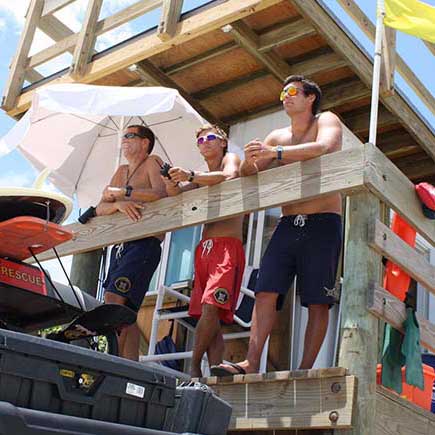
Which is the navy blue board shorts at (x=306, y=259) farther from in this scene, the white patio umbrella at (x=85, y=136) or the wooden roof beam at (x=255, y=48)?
the wooden roof beam at (x=255, y=48)

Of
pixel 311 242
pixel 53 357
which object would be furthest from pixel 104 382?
pixel 311 242

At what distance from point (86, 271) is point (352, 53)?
291 cm

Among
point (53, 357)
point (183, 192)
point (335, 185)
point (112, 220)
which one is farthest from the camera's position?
point (112, 220)

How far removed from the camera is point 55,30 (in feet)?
27.8

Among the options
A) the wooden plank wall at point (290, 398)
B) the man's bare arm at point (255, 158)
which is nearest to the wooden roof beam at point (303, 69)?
the man's bare arm at point (255, 158)

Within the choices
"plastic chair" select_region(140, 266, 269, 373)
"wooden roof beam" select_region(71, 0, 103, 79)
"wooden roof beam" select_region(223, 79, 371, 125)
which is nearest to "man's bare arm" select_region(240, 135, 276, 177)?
"plastic chair" select_region(140, 266, 269, 373)

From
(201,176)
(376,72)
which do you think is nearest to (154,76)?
(201,176)

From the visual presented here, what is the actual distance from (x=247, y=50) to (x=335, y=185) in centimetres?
293

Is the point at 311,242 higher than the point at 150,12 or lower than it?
lower

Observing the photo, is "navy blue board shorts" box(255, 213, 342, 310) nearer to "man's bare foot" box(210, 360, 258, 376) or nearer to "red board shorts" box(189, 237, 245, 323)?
"red board shorts" box(189, 237, 245, 323)

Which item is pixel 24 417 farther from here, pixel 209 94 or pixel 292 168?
pixel 209 94

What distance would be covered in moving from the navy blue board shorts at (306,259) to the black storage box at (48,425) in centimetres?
183

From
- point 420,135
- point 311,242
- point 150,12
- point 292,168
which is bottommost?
point 311,242

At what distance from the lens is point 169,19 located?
22.5 feet
